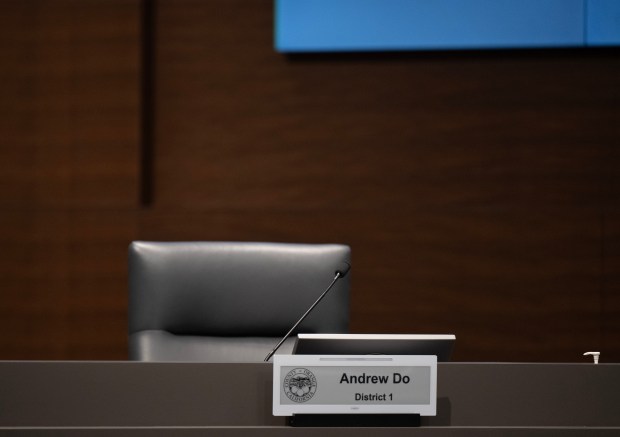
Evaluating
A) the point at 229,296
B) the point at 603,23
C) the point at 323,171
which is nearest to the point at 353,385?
the point at 229,296

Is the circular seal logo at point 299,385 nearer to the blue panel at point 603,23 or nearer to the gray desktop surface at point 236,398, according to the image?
the gray desktop surface at point 236,398

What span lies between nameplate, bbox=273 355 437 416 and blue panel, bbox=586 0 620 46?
2446 mm

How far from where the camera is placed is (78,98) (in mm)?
3352

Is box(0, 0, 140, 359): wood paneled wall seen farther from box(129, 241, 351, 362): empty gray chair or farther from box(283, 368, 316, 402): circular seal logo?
box(283, 368, 316, 402): circular seal logo

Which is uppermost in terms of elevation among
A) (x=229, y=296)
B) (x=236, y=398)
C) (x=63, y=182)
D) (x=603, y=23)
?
(x=603, y=23)

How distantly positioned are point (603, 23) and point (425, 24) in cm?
72

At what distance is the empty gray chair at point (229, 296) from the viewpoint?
219cm

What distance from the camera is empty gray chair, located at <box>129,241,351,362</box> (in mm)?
2191

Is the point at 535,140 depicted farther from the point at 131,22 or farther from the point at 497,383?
the point at 497,383

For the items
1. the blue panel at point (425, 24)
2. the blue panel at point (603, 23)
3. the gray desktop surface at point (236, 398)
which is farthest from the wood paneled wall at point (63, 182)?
the gray desktop surface at point (236, 398)

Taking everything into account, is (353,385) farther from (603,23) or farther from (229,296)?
(603,23)

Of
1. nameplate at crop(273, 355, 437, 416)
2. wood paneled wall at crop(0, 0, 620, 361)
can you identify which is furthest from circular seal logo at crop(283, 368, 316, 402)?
wood paneled wall at crop(0, 0, 620, 361)

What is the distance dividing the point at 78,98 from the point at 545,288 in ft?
6.95

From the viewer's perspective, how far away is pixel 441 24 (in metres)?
3.30
